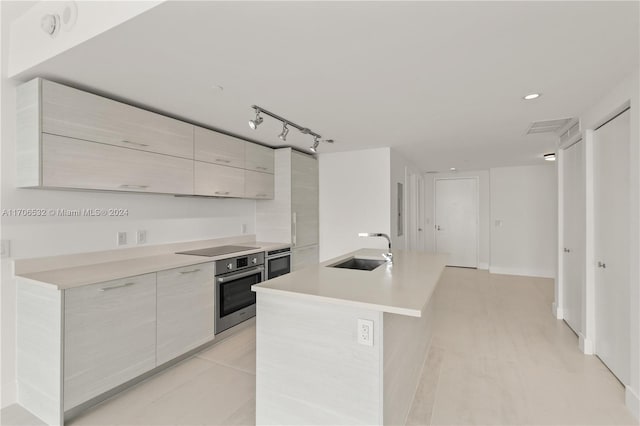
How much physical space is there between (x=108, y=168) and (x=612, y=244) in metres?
4.05

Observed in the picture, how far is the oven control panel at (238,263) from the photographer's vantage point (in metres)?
3.05

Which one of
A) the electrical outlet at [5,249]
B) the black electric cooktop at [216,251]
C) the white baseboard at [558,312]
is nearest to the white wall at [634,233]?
the white baseboard at [558,312]

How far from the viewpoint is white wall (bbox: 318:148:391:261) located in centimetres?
434

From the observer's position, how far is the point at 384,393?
1.55 metres

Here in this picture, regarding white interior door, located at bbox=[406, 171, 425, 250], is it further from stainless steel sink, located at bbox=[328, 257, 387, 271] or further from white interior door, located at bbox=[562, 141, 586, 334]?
stainless steel sink, located at bbox=[328, 257, 387, 271]

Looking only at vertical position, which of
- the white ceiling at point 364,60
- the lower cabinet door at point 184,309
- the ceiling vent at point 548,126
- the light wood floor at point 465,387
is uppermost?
the ceiling vent at point 548,126

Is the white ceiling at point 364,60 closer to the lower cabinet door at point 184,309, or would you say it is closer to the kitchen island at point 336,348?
the kitchen island at point 336,348

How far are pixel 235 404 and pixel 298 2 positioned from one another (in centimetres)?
246

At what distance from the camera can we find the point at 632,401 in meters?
2.05

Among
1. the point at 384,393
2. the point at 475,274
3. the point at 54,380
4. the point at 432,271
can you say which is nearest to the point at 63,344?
the point at 54,380

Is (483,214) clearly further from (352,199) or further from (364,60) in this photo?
(364,60)

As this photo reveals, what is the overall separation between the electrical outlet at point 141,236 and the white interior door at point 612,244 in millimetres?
4028

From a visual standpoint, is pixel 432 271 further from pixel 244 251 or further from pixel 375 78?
pixel 244 251

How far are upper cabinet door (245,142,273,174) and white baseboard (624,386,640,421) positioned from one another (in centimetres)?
389
